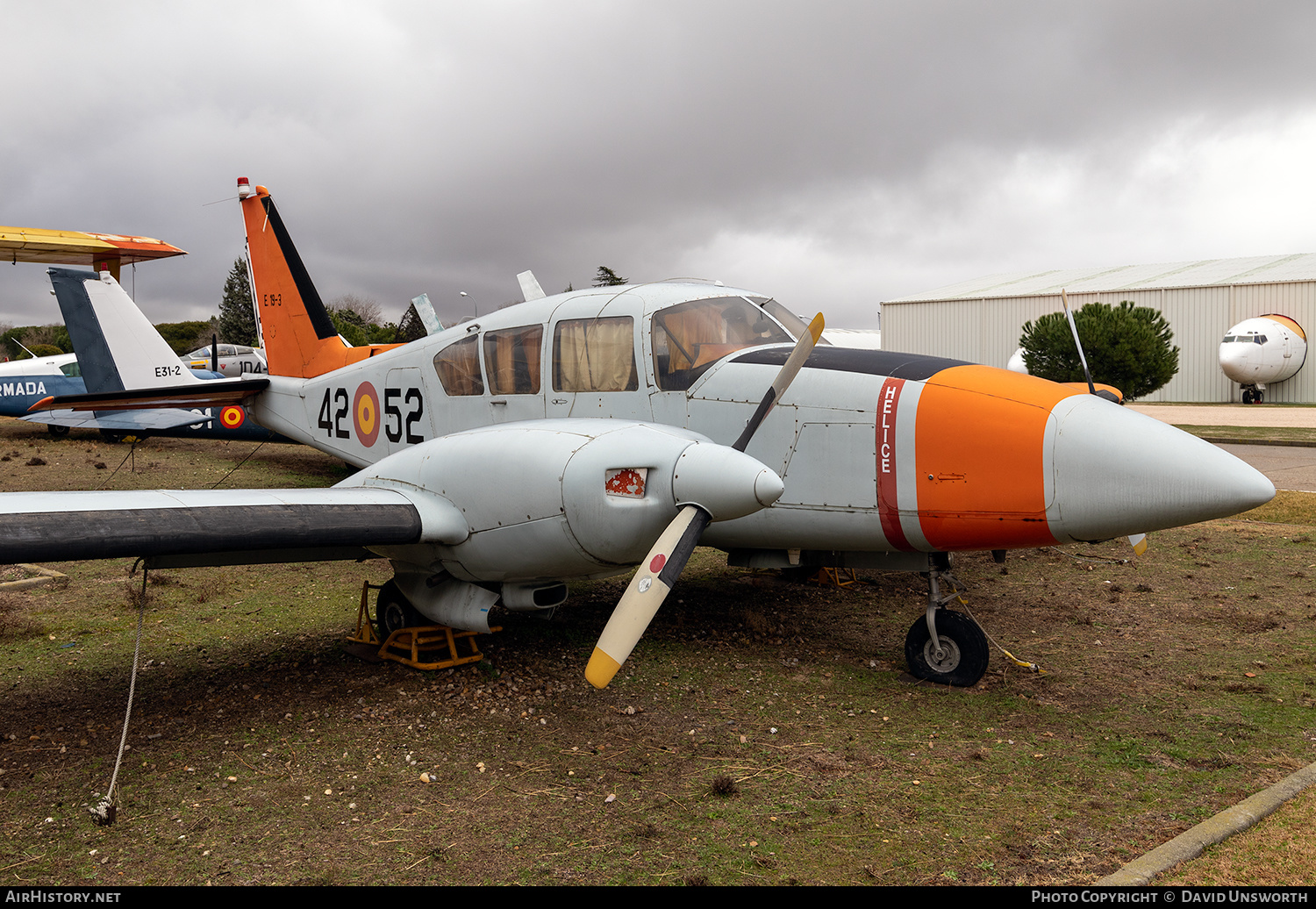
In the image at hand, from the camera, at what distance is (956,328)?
51094 millimetres

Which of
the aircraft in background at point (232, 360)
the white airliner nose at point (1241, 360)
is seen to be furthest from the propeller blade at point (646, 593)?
the white airliner nose at point (1241, 360)

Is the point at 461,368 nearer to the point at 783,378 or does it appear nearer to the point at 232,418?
the point at 783,378

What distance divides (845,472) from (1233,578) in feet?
19.3

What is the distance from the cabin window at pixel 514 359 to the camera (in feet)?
22.9

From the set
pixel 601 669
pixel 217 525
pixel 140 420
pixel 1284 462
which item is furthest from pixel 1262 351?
pixel 217 525

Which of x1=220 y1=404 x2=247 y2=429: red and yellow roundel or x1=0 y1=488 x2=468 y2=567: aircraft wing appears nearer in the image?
x1=0 y1=488 x2=468 y2=567: aircraft wing

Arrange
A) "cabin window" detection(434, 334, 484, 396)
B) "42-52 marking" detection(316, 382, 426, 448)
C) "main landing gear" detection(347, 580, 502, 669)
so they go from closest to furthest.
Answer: "main landing gear" detection(347, 580, 502, 669)
"cabin window" detection(434, 334, 484, 396)
"42-52 marking" detection(316, 382, 426, 448)

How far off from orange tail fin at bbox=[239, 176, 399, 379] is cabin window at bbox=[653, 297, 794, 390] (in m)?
5.89

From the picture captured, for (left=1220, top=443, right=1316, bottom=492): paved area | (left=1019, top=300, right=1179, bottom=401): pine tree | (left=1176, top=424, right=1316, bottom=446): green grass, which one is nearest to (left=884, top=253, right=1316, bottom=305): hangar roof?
(left=1019, top=300, right=1179, bottom=401): pine tree

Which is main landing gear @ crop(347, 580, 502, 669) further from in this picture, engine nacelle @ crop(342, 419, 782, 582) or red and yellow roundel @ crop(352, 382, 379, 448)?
red and yellow roundel @ crop(352, 382, 379, 448)

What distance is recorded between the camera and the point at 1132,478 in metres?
4.68

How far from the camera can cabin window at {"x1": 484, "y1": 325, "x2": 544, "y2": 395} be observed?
6977mm

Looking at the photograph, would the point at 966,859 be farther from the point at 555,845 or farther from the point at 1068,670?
the point at 1068,670

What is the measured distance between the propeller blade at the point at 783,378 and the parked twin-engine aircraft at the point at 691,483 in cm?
1
